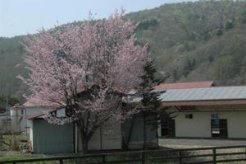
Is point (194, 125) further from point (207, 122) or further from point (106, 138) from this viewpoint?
point (106, 138)

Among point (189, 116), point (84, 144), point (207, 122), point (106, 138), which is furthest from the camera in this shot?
point (189, 116)

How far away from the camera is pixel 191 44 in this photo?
144m

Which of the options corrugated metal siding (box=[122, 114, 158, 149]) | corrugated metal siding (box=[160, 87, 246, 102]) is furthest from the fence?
corrugated metal siding (box=[160, 87, 246, 102])

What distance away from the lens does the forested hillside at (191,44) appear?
111062 millimetres

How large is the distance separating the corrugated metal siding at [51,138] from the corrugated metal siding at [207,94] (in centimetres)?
1479

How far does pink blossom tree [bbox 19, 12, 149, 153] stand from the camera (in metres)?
28.9

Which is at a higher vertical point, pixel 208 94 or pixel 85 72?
pixel 85 72

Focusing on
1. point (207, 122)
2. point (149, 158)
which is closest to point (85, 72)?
point (149, 158)

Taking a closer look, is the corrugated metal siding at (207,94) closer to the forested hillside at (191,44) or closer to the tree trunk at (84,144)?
the tree trunk at (84,144)

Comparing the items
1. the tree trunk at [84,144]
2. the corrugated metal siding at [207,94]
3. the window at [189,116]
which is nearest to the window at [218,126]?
the corrugated metal siding at [207,94]

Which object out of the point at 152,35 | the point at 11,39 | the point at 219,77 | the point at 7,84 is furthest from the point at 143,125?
the point at 11,39

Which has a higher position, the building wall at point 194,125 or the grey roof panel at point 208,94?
the grey roof panel at point 208,94

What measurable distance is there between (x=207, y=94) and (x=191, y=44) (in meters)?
98.5

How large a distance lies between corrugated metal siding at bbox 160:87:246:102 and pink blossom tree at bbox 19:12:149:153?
48.0 ft
